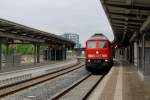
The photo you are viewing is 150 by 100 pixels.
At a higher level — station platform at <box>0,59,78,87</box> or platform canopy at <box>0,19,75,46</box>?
platform canopy at <box>0,19,75,46</box>

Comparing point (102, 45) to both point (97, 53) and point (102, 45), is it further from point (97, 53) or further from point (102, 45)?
point (97, 53)

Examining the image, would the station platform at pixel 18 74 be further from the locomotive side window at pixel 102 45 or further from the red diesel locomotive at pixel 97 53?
the locomotive side window at pixel 102 45

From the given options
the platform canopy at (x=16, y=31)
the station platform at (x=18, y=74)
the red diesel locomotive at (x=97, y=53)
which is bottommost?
the station platform at (x=18, y=74)

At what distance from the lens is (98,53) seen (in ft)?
115

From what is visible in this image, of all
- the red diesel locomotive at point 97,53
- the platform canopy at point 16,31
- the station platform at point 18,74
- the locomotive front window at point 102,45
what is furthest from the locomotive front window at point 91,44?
the platform canopy at point 16,31

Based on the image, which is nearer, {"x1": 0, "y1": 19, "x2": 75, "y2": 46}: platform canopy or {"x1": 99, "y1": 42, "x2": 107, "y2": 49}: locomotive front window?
{"x1": 0, "y1": 19, "x2": 75, "y2": 46}: platform canopy

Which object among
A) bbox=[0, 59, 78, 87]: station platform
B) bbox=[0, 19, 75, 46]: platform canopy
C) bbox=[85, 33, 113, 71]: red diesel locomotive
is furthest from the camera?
bbox=[85, 33, 113, 71]: red diesel locomotive

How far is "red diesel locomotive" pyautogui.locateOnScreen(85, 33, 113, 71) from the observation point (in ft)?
113

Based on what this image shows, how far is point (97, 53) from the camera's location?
3488 cm

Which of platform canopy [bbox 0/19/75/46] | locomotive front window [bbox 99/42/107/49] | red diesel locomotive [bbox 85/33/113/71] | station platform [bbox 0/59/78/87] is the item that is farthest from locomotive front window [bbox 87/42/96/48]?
platform canopy [bbox 0/19/75/46]

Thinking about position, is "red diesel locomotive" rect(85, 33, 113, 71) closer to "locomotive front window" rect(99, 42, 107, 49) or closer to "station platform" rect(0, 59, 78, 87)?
"locomotive front window" rect(99, 42, 107, 49)

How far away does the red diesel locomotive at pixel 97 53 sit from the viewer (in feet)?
113

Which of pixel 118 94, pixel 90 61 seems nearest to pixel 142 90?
pixel 118 94

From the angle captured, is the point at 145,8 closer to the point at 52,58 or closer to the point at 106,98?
the point at 106,98
